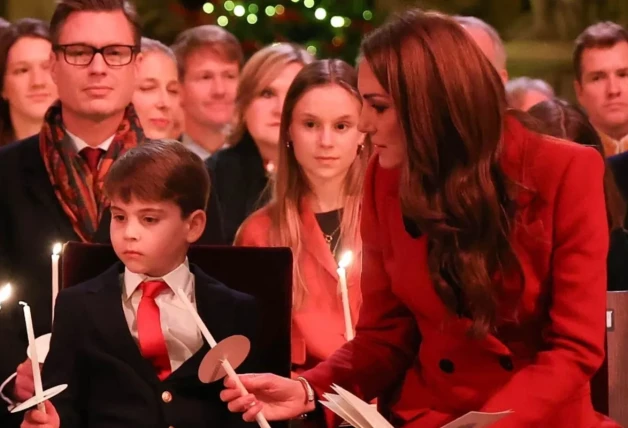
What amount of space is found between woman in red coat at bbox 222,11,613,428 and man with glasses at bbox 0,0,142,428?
3.49 ft

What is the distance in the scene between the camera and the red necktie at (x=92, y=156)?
322 cm

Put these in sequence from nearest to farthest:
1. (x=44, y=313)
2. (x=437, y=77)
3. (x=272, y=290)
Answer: (x=437, y=77) → (x=272, y=290) → (x=44, y=313)

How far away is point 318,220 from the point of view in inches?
135

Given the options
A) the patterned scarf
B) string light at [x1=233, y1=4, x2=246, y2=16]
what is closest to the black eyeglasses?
the patterned scarf

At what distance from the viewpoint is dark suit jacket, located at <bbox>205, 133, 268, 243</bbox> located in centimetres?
411

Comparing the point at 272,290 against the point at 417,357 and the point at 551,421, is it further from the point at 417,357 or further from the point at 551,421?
the point at 551,421

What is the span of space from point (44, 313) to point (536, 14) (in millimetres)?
5074

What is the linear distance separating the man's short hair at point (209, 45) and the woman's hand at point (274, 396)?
2893mm

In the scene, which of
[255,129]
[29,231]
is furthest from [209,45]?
[29,231]

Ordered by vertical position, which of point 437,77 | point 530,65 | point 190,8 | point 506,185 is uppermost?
point 437,77

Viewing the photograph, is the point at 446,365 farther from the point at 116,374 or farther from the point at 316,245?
the point at 316,245

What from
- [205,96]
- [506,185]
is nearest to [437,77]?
[506,185]

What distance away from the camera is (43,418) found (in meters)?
2.13

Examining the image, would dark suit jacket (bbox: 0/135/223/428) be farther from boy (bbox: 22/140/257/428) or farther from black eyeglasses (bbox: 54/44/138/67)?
boy (bbox: 22/140/257/428)
